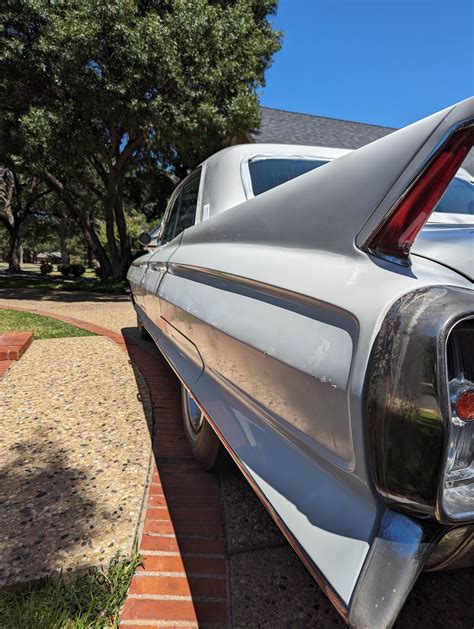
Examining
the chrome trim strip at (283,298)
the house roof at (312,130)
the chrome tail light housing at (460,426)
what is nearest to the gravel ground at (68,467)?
the chrome trim strip at (283,298)

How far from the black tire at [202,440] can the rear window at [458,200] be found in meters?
1.48

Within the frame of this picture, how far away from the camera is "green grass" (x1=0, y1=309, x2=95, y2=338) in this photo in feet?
19.1

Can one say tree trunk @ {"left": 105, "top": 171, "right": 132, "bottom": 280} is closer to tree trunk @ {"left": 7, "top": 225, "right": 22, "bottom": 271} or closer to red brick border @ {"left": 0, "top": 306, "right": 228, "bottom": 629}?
red brick border @ {"left": 0, "top": 306, "right": 228, "bottom": 629}

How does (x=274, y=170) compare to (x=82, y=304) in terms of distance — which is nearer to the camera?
(x=274, y=170)

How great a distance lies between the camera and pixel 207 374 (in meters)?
1.80

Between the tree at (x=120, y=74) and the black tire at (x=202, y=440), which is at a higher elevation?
the tree at (x=120, y=74)

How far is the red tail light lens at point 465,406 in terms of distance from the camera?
0.82 metres

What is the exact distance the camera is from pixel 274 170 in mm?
2402

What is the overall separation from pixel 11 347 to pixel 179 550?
141 inches

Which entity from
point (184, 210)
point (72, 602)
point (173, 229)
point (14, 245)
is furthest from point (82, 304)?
point (14, 245)

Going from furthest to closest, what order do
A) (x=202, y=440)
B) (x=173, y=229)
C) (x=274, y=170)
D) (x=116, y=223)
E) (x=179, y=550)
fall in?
1. (x=116, y=223)
2. (x=173, y=229)
3. (x=274, y=170)
4. (x=202, y=440)
5. (x=179, y=550)

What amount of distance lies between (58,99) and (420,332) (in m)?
12.1

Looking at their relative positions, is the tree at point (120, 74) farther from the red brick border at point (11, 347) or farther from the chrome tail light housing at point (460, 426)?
the chrome tail light housing at point (460, 426)

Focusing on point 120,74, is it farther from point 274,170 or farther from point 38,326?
point 274,170
